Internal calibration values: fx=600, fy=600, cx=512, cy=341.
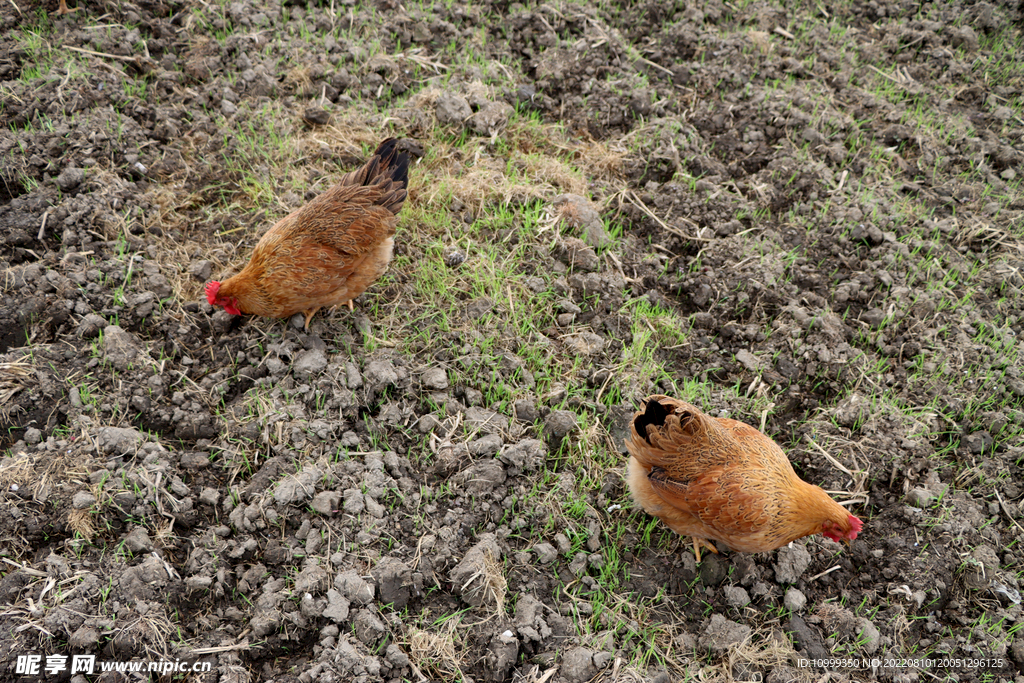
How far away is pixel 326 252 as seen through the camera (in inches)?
143

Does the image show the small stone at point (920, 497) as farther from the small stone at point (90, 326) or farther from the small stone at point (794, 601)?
the small stone at point (90, 326)

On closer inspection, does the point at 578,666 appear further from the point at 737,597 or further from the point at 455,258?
the point at 455,258

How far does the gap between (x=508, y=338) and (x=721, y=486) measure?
158 centimetres

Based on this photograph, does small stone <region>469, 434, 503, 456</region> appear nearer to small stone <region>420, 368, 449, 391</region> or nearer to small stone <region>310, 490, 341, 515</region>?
small stone <region>420, 368, 449, 391</region>

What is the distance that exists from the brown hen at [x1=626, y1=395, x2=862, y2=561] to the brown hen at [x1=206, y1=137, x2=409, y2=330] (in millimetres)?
1948

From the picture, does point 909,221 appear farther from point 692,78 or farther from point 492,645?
point 492,645

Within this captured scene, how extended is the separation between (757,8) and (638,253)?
334 centimetres

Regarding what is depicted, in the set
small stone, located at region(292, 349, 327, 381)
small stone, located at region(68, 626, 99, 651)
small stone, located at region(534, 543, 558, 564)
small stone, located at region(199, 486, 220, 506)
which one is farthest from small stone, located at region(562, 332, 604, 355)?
small stone, located at region(68, 626, 99, 651)

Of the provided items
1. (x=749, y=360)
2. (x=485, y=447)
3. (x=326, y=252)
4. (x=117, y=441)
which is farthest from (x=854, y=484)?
(x=117, y=441)

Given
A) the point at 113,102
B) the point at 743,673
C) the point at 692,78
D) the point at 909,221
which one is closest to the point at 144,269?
the point at 113,102

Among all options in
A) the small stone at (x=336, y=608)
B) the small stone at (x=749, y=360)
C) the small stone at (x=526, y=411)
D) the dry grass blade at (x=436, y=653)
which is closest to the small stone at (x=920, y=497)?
the small stone at (x=749, y=360)

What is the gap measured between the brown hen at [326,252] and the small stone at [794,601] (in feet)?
10.1

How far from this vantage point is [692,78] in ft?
18.0

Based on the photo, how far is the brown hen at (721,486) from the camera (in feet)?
10.1
